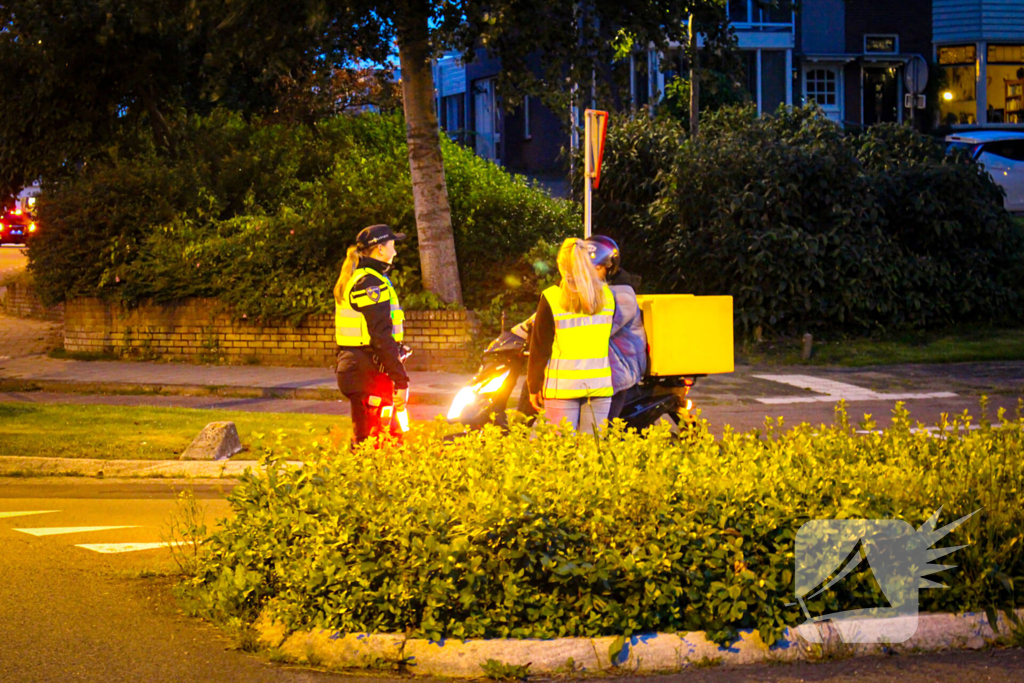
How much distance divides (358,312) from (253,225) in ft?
32.8

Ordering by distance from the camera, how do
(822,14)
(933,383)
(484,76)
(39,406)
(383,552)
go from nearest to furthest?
(383,552)
(39,406)
(933,383)
(822,14)
(484,76)

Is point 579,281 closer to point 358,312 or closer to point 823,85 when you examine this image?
point 358,312

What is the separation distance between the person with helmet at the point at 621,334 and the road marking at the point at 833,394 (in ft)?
22.0

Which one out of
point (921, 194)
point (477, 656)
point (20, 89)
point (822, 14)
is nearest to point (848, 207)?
point (921, 194)

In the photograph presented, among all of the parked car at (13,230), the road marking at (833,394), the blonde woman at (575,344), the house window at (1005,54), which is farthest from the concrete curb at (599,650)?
the parked car at (13,230)

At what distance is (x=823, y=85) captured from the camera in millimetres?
38406

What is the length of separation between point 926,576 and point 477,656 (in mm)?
2003

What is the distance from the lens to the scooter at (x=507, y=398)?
7680 mm

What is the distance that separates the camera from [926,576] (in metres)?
5.31

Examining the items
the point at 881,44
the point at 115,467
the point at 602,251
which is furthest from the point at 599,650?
the point at 881,44

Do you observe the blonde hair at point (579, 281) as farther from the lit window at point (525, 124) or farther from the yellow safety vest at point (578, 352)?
the lit window at point (525, 124)

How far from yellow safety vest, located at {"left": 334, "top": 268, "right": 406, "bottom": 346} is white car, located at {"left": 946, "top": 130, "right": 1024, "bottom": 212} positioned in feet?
65.3

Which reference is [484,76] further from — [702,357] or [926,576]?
[926,576]

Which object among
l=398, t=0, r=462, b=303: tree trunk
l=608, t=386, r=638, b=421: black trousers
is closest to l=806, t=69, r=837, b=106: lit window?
l=398, t=0, r=462, b=303: tree trunk
